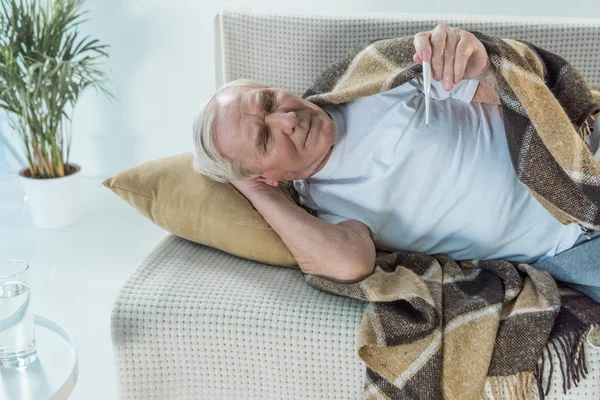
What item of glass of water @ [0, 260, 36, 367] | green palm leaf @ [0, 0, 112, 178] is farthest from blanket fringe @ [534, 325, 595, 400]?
green palm leaf @ [0, 0, 112, 178]

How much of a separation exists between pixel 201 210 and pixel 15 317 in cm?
48

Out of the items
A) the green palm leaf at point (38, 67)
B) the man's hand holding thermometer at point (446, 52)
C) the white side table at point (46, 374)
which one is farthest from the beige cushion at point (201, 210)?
the green palm leaf at point (38, 67)

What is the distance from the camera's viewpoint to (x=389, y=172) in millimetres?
1589

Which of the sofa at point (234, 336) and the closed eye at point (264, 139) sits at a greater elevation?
the closed eye at point (264, 139)

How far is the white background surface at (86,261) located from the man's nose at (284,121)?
95 centimetres

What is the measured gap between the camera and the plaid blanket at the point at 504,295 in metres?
1.32

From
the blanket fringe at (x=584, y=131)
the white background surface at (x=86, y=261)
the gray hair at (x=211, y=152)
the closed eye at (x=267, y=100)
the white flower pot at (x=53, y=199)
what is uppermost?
the closed eye at (x=267, y=100)

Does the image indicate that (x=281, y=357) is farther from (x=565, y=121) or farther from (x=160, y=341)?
(x=565, y=121)

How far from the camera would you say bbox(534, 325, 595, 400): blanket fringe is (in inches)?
51.5

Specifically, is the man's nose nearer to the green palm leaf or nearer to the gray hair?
the gray hair

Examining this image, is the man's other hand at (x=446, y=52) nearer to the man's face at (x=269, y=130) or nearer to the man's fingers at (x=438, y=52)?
the man's fingers at (x=438, y=52)

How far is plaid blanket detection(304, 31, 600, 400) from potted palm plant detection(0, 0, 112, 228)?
4.78 ft

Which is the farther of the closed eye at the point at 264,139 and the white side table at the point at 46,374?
the closed eye at the point at 264,139

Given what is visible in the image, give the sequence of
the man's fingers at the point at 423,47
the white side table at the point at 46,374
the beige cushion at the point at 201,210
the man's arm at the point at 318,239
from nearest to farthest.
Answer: the white side table at the point at 46,374
the man's fingers at the point at 423,47
the man's arm at the point at 318,239
the beige cushion at the point at 201,210
